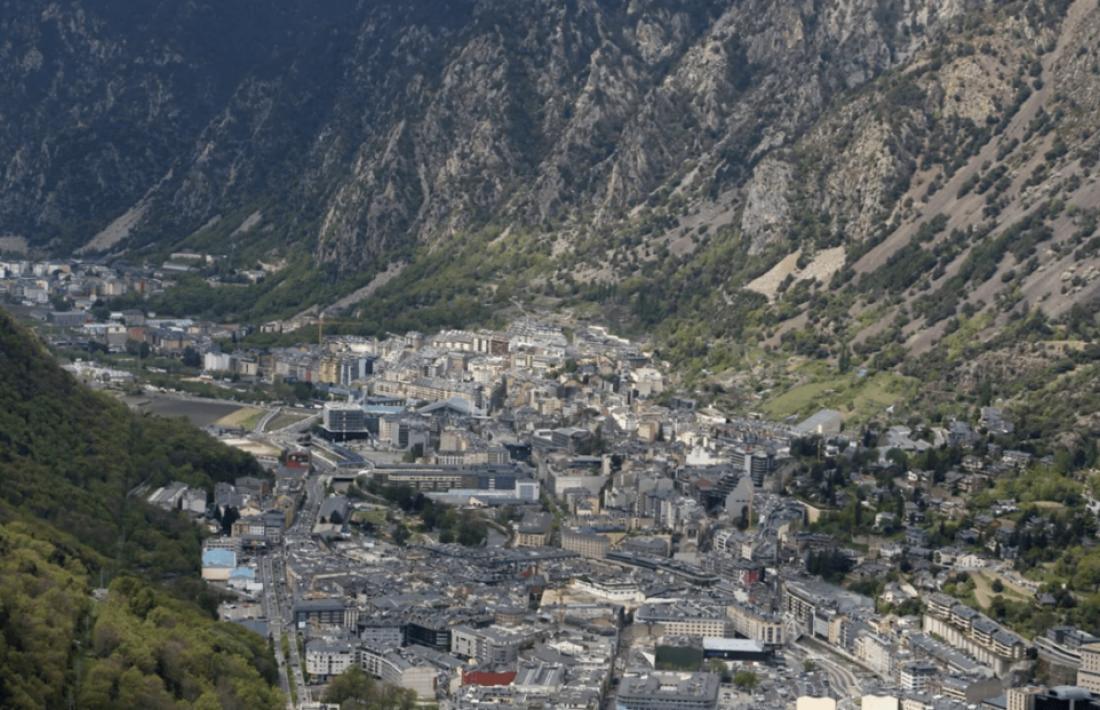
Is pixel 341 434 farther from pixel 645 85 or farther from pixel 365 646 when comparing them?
pixel 645 85

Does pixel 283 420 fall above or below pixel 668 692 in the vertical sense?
above

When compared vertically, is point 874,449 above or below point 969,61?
below

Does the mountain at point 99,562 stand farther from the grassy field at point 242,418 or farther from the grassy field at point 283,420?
the grassy field at point 283,420

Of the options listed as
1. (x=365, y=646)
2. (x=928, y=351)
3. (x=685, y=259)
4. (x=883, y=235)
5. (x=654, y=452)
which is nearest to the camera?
(x=365, y=646)

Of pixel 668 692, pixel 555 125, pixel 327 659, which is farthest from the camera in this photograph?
pixel 555 125

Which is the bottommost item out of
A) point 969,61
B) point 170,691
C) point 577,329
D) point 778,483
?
point 170,691

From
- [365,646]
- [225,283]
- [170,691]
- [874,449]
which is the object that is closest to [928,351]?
[874,449]

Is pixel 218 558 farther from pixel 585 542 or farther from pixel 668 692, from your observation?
pixel 668 692

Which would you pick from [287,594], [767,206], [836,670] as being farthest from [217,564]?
[767,206]

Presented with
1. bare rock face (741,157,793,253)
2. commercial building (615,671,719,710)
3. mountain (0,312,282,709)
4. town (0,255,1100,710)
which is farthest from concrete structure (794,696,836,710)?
bare rock face (741,157,793,253)
